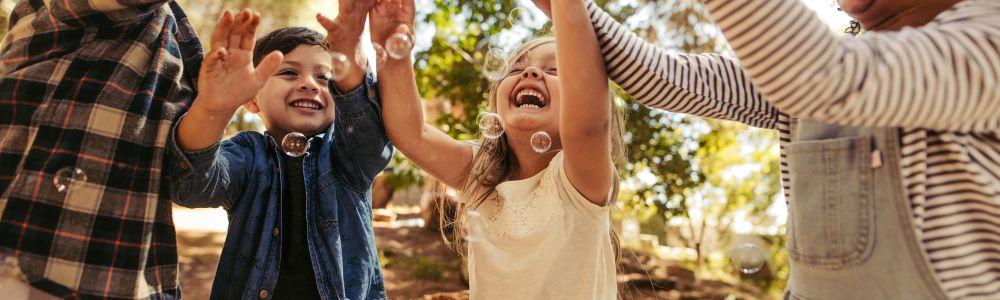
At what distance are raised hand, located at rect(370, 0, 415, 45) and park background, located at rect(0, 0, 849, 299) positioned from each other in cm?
197

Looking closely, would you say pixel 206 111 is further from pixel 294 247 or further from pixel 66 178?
pixel 294 247

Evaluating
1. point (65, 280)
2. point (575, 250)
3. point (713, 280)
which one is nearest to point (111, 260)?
point (65, 280)

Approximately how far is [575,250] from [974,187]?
97 cm

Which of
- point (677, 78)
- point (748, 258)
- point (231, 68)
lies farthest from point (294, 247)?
point (748, 258)

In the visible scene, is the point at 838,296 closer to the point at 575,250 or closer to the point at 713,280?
the point at 575,250

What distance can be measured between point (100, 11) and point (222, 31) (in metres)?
0.27

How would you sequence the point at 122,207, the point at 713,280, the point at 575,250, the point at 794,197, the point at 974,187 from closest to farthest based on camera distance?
the point at 974,187 < the point at 794,197 < the point at 122,207 < the point at 575,250 < the point at 713,280

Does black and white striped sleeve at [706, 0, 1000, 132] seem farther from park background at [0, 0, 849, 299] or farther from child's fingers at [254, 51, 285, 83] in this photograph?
park background at [0, 0, 849, 299]

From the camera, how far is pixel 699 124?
21.2 feet

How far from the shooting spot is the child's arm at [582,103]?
135 centimetres

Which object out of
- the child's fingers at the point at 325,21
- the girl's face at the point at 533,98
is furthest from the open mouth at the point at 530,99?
the child's fingers at the point at 325,21

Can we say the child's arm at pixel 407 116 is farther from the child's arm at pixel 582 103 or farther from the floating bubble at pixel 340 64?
the child's arm at pixel 582 103

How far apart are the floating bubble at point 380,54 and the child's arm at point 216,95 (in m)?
0.24

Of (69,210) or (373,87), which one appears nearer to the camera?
(69,210)
